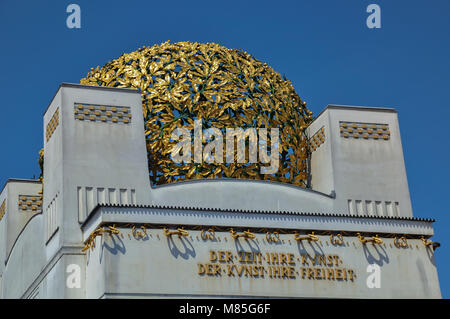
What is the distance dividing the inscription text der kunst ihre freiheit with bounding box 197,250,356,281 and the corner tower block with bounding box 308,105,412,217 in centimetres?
193

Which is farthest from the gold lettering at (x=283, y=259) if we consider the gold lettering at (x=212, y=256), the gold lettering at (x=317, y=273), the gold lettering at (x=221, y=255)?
the gold lettering at (x=212, y=256)

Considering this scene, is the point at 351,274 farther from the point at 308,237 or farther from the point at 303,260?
the point at 308,237

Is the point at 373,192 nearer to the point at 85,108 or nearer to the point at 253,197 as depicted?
the point at 253,197

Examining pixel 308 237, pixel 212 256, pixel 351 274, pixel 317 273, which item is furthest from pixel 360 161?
pixel 212 256

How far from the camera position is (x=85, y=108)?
21281mm

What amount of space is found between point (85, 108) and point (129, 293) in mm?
4397

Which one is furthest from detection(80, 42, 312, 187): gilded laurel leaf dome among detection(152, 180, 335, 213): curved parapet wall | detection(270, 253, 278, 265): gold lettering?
detection(270, 253, 278, 265): gold lettering

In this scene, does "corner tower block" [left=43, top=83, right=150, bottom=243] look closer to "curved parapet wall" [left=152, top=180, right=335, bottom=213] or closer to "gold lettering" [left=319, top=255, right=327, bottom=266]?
"curved parapet wall" [left=152, top=180, right=335, bottom=213]

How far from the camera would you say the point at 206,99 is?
71.6 ft
